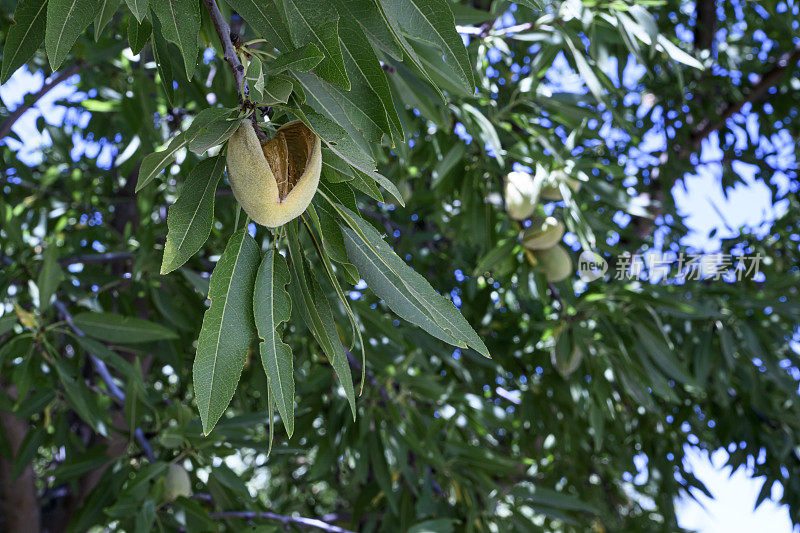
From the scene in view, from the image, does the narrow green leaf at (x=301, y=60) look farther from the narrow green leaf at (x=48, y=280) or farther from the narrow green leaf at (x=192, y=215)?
the narrow green leaf at (x=48, y=280)

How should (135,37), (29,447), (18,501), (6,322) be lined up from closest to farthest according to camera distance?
(135,37), (6,322), (29,447), (18,501)

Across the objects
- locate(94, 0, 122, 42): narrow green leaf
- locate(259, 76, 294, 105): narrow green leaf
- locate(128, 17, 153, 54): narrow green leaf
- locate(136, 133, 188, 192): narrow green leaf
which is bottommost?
locate(136, 133, 188, 192): narrow green leaf

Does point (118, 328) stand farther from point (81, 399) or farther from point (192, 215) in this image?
point (192, 215)

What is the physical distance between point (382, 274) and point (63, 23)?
49 cm

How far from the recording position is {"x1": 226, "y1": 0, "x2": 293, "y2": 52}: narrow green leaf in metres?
0.96

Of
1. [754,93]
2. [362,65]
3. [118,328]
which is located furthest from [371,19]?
[754,93]

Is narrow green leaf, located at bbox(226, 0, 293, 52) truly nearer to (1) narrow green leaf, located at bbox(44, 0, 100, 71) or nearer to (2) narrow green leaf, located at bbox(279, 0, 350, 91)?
(2) narrow green leaf, located at bbox(279, 0, 350, 91)

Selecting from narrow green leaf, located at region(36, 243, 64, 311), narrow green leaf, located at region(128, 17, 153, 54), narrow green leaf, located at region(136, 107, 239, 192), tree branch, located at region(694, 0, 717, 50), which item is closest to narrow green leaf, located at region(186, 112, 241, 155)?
narrow green leaf, located at region(136, 107, 239, 192)

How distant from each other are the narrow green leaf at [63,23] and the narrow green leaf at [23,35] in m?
0.21

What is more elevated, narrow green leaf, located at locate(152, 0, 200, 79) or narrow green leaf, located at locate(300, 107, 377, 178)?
narrow green leaf, located at locate(152, 0, 200, 79)

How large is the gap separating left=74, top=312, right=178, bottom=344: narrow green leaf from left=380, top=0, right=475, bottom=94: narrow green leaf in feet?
4.01

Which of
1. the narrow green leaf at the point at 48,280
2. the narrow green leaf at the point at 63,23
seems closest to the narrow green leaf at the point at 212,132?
the narrow green leaf at the point at 63,23

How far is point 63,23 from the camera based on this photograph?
3.00ft

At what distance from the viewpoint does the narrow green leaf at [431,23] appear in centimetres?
90
